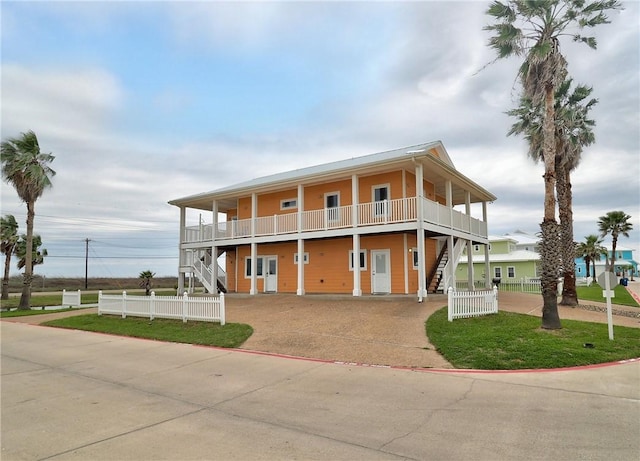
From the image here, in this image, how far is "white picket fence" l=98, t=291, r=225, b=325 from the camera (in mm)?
15169

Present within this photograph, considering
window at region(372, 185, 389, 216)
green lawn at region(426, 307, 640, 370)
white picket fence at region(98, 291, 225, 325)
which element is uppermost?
window at region(372, 185, 389, 216)

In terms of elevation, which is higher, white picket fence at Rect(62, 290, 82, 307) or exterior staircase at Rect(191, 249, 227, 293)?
exterior staircase at Rect(191, 249, 227, 293)

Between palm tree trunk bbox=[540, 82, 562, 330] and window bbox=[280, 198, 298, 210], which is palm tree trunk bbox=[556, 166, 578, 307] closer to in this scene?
palm tree trunk bbox=[540, 82, 562, 330]

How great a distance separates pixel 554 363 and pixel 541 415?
363cm

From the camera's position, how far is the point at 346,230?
19328mm

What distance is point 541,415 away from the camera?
5848mm

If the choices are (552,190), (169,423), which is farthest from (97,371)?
(552,190)

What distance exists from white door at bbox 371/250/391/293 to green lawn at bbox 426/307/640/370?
22.4ft

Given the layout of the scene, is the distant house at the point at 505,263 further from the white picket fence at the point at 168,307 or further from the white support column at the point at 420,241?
the white picket fence at the point at 168,307

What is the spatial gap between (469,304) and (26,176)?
87.9ft

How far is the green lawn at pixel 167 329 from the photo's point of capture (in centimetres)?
1297

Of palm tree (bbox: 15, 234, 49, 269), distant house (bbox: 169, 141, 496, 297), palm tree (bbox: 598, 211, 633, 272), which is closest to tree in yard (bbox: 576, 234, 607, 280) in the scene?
palm tree (bbox: 598, 211, 633, 272)

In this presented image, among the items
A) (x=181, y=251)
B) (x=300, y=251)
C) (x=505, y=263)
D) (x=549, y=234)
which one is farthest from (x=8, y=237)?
(x=505, y=263)

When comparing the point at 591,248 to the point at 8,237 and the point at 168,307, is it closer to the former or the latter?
the point at 168,307
